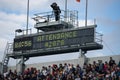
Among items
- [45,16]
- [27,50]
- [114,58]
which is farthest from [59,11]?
[114,58]

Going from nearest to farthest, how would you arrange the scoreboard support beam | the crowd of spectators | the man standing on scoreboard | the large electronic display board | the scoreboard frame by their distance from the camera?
the crowd of spectators → the scoreboard support beam → the scoreboard frame → the large electronic display board → the man standing on scoreboard

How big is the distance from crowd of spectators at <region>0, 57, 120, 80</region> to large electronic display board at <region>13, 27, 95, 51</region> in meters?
3.86

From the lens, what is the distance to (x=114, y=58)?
30.3 meters

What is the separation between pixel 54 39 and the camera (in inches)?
1396

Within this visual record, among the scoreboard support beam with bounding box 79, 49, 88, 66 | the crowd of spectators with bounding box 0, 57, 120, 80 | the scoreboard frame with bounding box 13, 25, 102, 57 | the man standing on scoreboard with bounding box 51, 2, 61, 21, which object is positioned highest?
the man standing on scoreboard with bounding box 51, 2, 61, 21

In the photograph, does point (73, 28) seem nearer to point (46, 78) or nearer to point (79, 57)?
point (79, 57)

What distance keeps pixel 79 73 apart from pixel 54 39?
742 centimetres

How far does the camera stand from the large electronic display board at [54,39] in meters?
33.9

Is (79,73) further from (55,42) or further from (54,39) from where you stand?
(54,39)

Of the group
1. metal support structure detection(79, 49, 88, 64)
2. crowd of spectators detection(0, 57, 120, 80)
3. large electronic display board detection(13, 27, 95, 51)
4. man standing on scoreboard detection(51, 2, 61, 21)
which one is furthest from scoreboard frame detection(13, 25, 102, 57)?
crowd of spectators detection(0, 57, 120, 80)

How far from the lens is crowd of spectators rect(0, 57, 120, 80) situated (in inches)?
1051

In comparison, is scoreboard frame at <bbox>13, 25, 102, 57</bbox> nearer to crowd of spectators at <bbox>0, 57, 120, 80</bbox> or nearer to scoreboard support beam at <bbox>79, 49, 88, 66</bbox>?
scoreboard support beam at <bbox>79, 49, 88, 66</bbox>

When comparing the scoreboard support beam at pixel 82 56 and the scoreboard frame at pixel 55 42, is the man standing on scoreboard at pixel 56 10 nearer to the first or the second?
the scoreboard frame at pixel 55 42

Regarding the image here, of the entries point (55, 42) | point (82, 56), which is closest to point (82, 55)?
point (82, 56)
